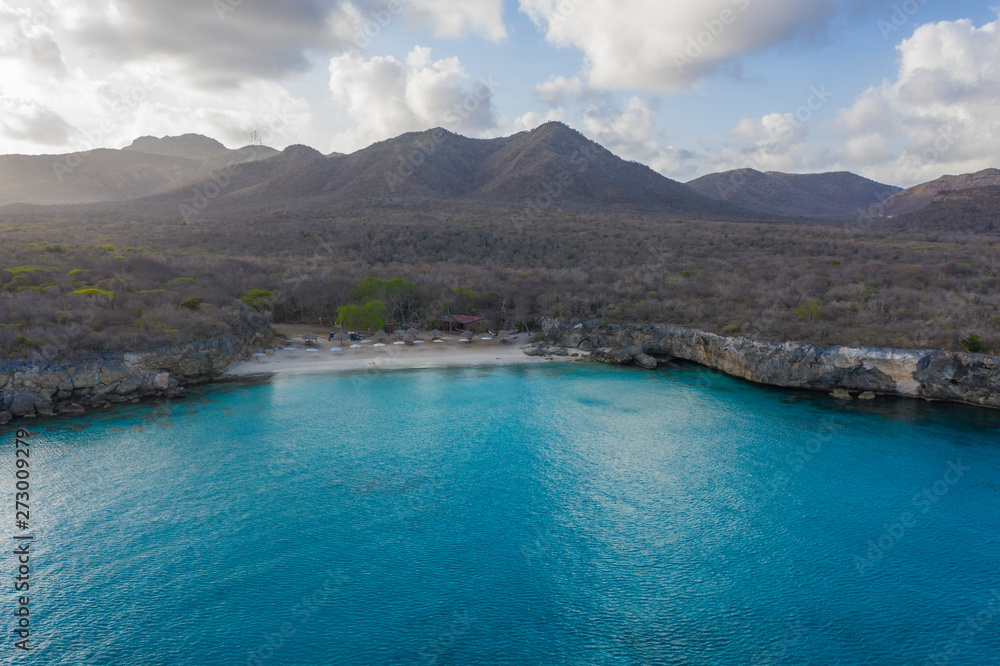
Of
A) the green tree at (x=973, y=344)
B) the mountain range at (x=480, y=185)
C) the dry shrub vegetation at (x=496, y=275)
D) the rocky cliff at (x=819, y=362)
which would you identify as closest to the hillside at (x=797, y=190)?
the mountain range at (x=480, y=185)

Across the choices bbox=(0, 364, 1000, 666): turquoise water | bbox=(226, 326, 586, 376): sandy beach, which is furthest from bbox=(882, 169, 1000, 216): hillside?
bbox=(0, 364, 1000, 666): turquoise water

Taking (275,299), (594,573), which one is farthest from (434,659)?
(275,299)

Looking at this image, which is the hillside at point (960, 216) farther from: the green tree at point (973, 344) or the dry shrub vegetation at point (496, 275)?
the green tree at point (973, 344)

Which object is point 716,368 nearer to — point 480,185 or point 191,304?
point 191,304

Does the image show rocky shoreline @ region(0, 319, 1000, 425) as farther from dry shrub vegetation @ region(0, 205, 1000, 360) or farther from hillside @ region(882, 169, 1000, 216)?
hillside @ region(882, 169, 1000, 216)

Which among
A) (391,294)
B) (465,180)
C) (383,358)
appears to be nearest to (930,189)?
(465,180)

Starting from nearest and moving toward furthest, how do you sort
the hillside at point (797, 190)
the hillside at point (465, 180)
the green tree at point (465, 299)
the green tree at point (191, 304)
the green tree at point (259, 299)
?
the green tree at point (191, 304)
the green tree at point (259, 299)
the green tree at point (465, 299)
the hillside at point (465, 180)
the hillside at point (797, 190)

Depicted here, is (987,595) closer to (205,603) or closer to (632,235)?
(205,603)
